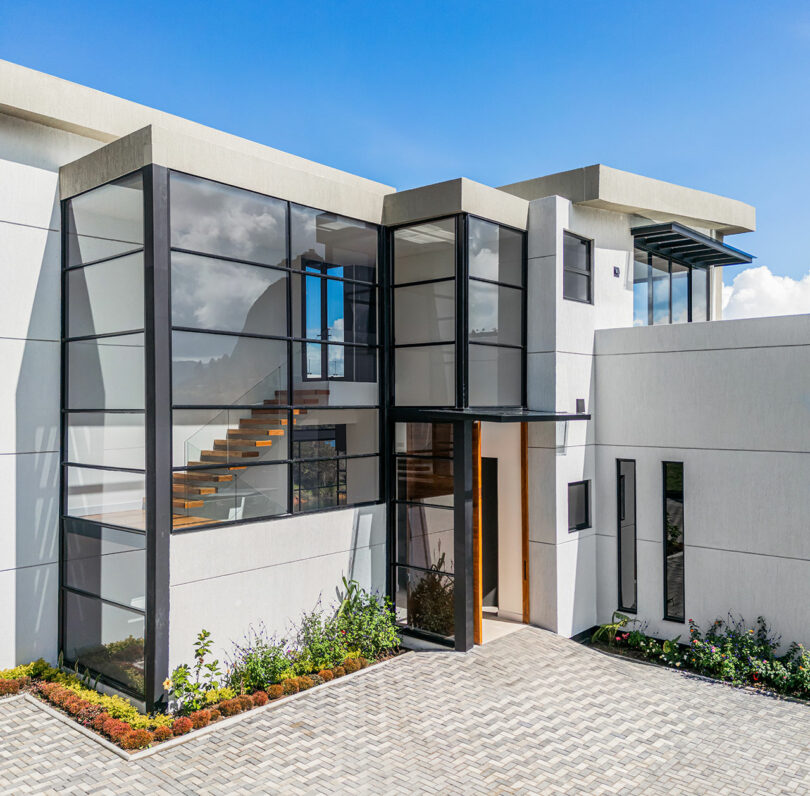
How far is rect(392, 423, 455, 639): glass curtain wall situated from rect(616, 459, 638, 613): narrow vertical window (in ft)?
11.3

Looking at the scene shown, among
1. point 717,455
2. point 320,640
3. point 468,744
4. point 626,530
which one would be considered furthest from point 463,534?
point 717,455

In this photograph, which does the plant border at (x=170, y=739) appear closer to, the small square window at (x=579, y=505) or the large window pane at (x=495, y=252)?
the small square window at (x=579, y=505)

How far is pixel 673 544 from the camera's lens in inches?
448

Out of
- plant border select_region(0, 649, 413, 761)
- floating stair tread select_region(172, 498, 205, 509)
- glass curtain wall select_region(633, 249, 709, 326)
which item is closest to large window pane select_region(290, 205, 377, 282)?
floating stair tread select_region(172, 498, 205, 509)

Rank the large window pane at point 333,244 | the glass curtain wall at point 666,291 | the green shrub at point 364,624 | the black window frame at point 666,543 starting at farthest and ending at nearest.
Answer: the glass curtain wall at point 666,291 < the black window frame at point 666,543 < the green shrub at point 364,624 < the large window pane at point 333,244

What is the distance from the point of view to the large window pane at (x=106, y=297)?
862cm

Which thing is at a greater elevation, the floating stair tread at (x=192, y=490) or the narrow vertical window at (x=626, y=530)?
the floating stair tread at (x=192, y=490)

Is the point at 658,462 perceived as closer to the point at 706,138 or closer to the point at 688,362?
the point at 688,362

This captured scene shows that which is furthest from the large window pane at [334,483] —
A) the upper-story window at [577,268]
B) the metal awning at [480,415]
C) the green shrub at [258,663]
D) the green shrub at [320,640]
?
the upper-story window at [577,268]

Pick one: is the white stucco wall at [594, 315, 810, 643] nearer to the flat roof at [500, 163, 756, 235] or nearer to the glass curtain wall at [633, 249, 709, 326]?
the glass curtain wall at [633, 249, 709, 326]

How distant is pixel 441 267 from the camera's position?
427 inches

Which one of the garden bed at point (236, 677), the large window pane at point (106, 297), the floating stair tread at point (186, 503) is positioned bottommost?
the garden bed at point (236, 677)

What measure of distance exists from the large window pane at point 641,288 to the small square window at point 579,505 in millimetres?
3560

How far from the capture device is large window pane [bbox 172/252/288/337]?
866 cm
